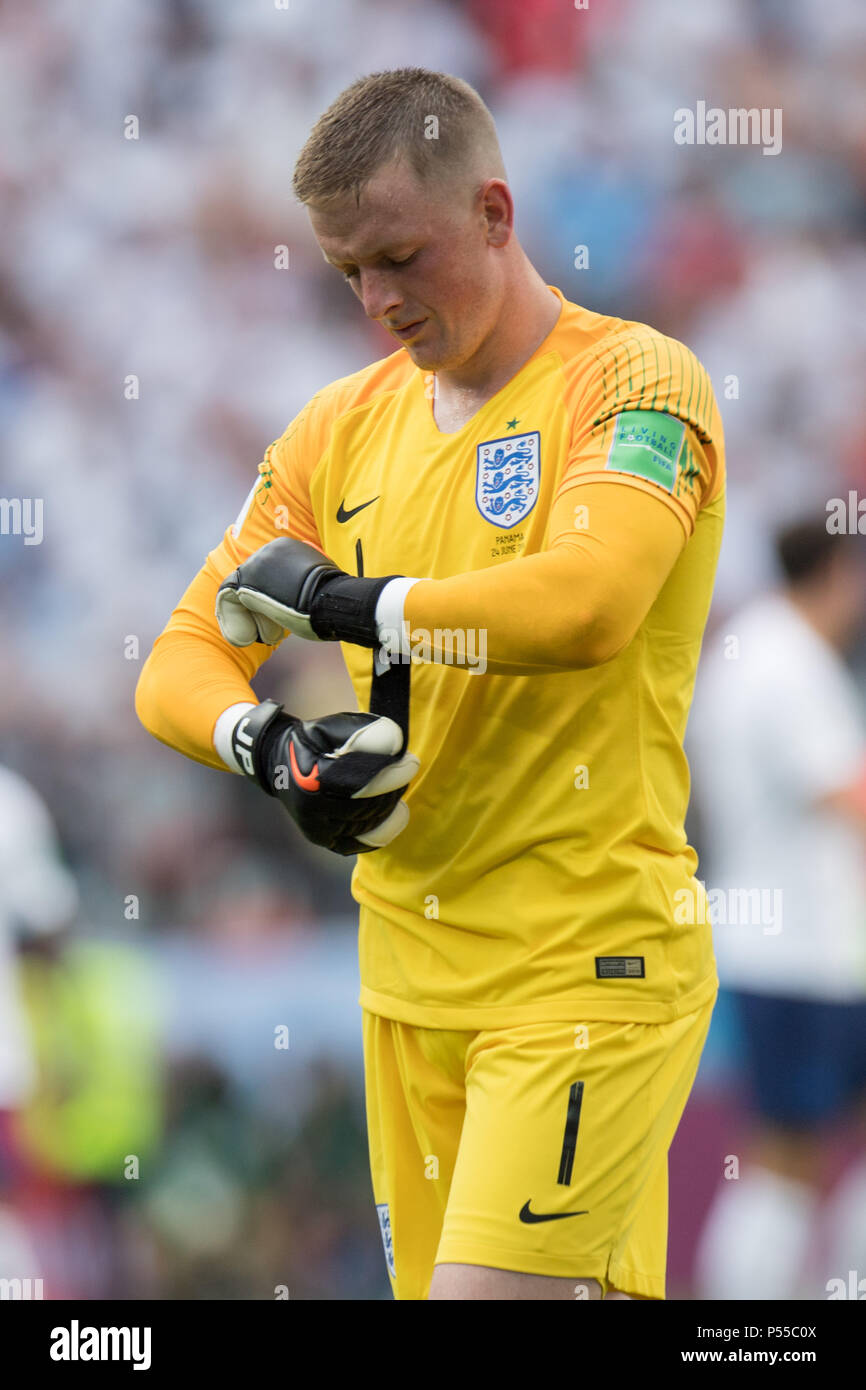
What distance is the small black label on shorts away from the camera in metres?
1.87

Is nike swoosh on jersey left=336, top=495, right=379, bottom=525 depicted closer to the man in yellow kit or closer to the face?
the man in yellow kit

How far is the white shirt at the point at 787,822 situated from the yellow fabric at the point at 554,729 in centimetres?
136

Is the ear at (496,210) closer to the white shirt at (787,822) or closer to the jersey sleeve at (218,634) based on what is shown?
the jersey sleeve at (218,634)

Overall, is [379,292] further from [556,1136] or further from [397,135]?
[556,1136]

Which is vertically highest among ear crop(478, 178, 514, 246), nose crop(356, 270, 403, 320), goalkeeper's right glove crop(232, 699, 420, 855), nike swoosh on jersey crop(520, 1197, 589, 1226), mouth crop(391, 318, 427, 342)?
ear crop(478, 178, 514, 246)

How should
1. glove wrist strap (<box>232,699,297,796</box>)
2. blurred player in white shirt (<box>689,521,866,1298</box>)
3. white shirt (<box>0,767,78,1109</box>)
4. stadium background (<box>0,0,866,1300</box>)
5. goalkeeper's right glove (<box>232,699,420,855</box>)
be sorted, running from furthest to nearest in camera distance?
stadium background (<box>0,0,866,1300</box>), white shirt (<box>0,767,78,1109</box>), blurred player in white shirt (<box>689,521,866,1298</box>), glove wrist strap (<box>232,699,297,796</box>), goalkeeper's right glove (<box>232,699,420,855</box>)

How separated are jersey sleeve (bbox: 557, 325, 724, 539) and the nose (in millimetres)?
247

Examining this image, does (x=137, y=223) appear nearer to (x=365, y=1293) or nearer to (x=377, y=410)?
(x=377, y=410)

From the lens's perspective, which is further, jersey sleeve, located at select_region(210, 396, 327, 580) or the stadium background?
the stadium background

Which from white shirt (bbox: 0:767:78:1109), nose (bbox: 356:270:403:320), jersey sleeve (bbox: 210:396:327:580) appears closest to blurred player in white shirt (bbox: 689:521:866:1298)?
jersey sleeve (bbox: 210:396:327:580)

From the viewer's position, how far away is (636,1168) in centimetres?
188

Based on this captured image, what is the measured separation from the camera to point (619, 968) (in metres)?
1.87

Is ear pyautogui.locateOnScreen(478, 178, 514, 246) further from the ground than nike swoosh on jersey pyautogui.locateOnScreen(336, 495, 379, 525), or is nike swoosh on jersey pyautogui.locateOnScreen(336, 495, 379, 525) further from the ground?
ear pyautogui.locateOnScreen(478, 178, 514, 246)

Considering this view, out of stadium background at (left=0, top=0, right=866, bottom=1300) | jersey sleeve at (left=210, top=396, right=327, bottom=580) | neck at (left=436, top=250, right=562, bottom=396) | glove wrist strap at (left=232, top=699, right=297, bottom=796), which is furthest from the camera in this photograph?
stadium background at (left=0, top=0, right=866, bottom=1300)
